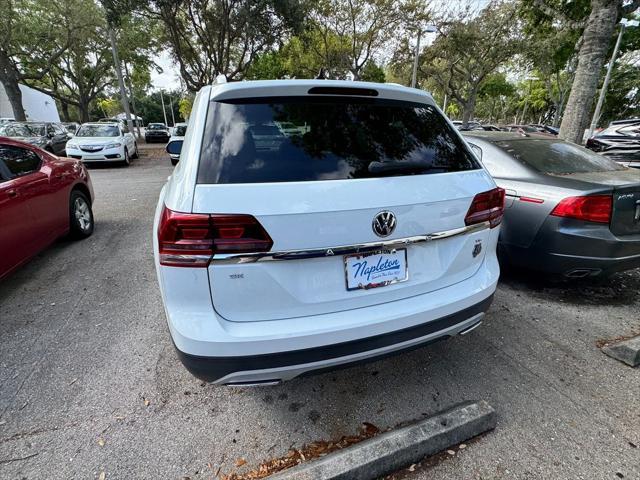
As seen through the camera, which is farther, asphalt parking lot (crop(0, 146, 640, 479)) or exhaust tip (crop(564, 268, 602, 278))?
exhaust tip (crop(564, 268, 602, 278))

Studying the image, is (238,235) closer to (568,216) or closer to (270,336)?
(270,336)

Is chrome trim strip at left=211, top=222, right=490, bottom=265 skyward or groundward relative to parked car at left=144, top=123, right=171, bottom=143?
skyward

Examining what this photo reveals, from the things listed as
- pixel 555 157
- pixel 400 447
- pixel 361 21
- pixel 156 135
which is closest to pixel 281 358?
pixel 400 447

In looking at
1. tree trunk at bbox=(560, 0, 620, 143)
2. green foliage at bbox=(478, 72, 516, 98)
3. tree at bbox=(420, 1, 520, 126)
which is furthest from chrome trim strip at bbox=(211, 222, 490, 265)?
green foliage at bbox=(478, 72, 516, 98)

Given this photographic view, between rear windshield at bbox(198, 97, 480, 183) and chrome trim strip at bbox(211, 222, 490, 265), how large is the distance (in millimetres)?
327

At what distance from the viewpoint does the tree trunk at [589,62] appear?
6.52 m

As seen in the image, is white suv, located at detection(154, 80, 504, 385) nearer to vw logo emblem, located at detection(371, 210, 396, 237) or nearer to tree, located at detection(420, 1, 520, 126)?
vw logo emblem, located at detection(371, 210, 396, 237)

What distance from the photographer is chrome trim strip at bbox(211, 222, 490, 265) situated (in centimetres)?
152

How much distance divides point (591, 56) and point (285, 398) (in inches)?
329

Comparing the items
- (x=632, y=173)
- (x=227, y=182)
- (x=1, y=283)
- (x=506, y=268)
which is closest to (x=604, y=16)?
(x=632, y=173)

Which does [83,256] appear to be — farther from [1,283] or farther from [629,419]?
[629,419]

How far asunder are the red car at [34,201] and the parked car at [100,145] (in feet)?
27.9

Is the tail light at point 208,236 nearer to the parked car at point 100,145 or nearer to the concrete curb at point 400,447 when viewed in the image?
the concrete curb at point 400,447

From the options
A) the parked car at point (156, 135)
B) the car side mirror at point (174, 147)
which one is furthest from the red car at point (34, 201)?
the parked car at point (156, 135)
